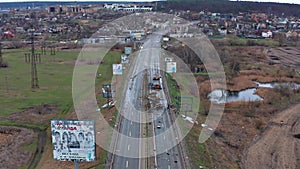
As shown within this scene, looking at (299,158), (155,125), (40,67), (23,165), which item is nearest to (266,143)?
(299,158)

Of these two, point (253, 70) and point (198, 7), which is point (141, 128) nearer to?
point (253, 70)

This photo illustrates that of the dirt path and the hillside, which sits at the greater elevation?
the hillside

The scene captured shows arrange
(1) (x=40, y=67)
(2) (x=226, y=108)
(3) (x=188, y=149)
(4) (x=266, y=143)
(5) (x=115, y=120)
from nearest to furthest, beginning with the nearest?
(3) (x=188, y=149), (4) (x=266, y=143), (5) (x=115, y=120), (2) (x=226, y=108), (1) (x=40, y=67)

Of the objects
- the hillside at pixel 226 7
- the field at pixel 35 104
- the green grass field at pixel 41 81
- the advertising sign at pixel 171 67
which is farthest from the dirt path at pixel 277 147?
the hillside at pixel 226 7

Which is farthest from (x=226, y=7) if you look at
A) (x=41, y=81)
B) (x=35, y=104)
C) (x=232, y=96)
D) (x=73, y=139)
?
(x=73, y=139)

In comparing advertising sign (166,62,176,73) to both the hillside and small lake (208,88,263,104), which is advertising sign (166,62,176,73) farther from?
the hillside

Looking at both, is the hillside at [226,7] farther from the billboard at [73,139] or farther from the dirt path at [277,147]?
the billboard at [73,139]

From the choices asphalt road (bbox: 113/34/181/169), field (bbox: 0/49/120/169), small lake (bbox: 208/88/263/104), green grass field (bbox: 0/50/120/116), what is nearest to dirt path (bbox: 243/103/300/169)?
asphalt road (bbox: 113/34/181/169)
